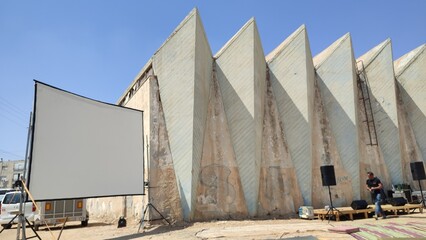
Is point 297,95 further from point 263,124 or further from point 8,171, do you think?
point 8,171

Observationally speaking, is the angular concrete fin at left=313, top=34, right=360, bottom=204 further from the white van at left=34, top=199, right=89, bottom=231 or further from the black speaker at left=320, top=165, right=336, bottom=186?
the white van at left=34, top=199, right=89, bottom=231

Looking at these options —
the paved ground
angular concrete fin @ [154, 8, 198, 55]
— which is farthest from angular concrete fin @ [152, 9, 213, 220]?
the paved ground

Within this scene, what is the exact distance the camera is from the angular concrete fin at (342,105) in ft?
51.8

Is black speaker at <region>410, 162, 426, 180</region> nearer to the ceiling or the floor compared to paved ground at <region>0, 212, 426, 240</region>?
nearer to the ceiling

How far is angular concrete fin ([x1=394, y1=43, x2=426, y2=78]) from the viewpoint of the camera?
19.9 meters

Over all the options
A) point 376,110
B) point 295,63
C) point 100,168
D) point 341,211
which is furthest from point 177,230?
point 376,110

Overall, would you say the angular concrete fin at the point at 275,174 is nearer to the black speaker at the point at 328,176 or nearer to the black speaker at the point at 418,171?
the black speaker at the point at 328,176

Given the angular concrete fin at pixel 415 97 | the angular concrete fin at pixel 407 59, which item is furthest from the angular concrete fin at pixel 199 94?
the angular concrete fin at pixel 407 59

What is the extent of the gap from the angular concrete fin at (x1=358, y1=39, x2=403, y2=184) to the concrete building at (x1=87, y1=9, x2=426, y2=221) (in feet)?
0.18

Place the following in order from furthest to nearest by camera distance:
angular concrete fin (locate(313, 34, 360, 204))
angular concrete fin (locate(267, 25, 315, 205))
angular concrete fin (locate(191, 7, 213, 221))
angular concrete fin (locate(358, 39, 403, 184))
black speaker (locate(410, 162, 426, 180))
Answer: angular concrete fin (locate(358, 39, 403, 184)) → angular concrete fin (locate(313, 34, 360, 204)) → angular concrete fin (locate(267, 25, 315, 205)) → black speaker (locate(410, 162, 426, 180)) → angular concrete fin (locate(191, 7, 213, 221))

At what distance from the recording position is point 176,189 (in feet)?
40.0

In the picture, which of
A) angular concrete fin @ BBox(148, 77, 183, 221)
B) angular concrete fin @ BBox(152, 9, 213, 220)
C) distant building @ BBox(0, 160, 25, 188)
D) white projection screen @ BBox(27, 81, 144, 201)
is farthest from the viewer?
distant building @ BBox(0, 160, 25, 188)

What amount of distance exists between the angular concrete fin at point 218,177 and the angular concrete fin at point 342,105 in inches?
222

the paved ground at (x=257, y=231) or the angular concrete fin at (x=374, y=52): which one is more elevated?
the angular concrete fin at (x=374, y=52)
